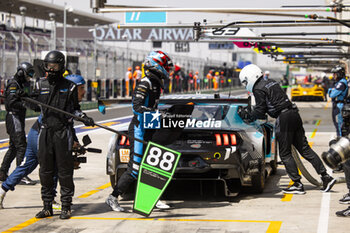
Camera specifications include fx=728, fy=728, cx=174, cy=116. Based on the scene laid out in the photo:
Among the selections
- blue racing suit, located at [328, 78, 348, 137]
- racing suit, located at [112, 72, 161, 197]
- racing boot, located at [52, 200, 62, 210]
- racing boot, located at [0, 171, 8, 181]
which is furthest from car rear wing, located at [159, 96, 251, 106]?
blue racing suit, located at [328, 78, 348, 137]

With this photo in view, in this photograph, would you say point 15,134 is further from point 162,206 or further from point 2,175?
point 162,206

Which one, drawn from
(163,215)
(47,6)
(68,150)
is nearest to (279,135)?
(163,215)

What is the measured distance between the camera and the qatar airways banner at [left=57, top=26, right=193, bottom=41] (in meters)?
81.4

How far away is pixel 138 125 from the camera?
8344 millimetres

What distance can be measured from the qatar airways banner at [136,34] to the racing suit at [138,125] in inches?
2803

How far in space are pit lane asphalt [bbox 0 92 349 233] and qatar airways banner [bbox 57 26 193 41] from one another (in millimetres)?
70144

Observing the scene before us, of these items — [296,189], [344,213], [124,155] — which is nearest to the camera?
[344,213]

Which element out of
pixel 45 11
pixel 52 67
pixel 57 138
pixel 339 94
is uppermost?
pixel 45 11

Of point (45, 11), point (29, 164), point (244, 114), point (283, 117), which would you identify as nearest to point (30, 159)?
point (29, 164)

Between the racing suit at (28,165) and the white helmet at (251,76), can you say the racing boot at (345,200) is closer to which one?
the white helmet at (251,76)

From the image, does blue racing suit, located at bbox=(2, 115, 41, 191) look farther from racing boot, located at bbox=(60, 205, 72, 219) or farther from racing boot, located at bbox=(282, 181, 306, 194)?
racing boot, located at bbox=(282, 181, 306, 194)

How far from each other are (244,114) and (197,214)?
1785 millimetres

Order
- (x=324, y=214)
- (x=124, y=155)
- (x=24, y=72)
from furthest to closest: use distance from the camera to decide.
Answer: (x=24, y=72) → (x=124, y=155) → (x=324, y=214)

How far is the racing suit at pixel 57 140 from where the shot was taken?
312 inches
